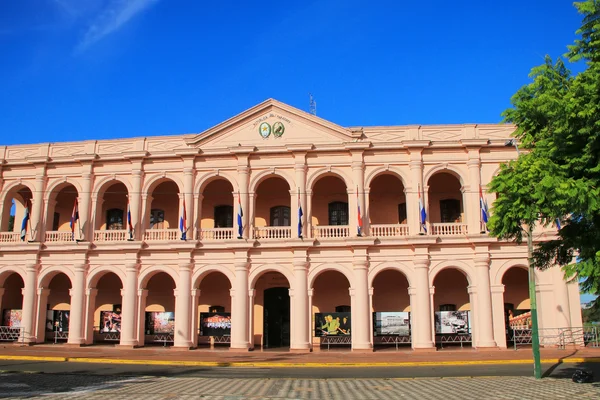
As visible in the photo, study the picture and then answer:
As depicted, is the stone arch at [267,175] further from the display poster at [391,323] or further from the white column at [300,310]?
the display poster at [391,323]

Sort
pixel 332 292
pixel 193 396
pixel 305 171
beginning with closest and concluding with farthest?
pixel 193 396
pixel 305 171
pixel 332 292

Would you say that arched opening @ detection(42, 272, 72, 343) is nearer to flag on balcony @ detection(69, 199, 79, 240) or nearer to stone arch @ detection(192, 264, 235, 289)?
flag on balcony @ detection(69, 199, 79, 240)

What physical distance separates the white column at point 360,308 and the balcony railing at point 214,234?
659cm

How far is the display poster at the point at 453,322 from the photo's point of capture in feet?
83.5

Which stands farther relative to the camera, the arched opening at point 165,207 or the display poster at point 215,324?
the arched opening at point 165,207

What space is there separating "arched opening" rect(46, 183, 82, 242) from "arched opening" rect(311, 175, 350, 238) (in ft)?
40.3

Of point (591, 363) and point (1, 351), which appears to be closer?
point (591, 363)

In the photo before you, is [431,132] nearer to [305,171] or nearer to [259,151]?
[305,171]

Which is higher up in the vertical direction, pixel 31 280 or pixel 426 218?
pixel 426 218

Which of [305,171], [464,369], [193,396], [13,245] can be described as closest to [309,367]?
[464,369]

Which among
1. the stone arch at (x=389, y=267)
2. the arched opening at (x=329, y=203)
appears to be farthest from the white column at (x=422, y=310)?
the arched opening at (x=329, y=203)

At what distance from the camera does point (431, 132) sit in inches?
1054

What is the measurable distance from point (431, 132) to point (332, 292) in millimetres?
9664

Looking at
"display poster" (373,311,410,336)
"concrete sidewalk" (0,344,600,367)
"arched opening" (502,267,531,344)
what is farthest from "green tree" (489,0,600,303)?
"arched opening" (502,267,531,344)
